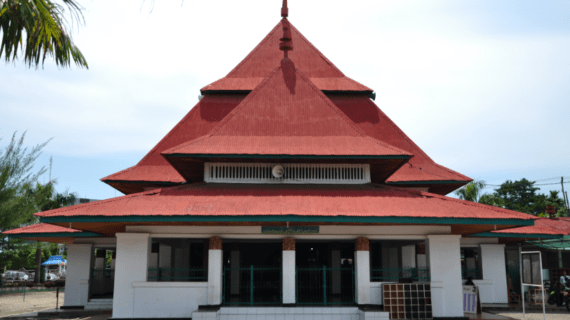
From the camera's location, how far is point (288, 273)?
1365 centimetres

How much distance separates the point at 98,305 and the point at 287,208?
1018 cm

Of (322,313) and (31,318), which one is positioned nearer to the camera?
(322,313)

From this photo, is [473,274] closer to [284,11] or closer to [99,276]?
[284,11]

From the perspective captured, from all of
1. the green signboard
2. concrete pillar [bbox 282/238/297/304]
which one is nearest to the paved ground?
the green signboard

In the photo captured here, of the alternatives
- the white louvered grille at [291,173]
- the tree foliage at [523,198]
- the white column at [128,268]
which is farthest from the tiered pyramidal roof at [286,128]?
the tree foliage at [523,198]

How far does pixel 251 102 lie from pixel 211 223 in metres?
4.78

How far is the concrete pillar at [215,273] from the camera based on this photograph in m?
13.4

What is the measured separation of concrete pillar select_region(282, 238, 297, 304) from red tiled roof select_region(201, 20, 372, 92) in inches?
320

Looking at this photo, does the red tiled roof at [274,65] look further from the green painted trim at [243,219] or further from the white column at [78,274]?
the green painted trim at [243,219]

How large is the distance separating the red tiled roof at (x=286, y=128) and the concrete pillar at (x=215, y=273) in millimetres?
2654

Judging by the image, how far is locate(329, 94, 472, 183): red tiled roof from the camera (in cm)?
1797

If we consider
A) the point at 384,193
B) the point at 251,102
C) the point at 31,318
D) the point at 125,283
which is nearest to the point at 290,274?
the point at 384,193

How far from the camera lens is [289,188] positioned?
47.6 feet

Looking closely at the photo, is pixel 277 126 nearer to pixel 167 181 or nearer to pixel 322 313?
pixel 167 181
